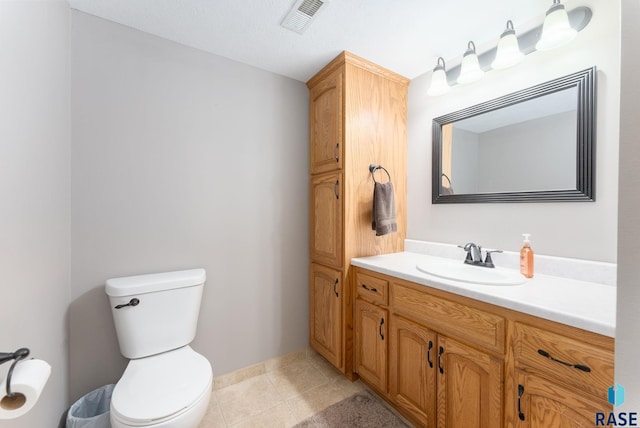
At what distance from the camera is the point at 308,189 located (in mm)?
2098

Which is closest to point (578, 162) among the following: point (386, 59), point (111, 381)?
point (386, 59)

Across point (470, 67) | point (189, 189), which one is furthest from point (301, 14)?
point (189, 189)

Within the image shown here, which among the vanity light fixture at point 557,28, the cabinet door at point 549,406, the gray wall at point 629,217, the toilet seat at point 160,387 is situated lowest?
the toilet seat at point 160,387

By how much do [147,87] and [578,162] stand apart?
7.66 ft

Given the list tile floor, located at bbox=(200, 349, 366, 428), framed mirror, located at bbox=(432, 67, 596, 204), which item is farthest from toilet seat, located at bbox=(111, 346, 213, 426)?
framed mirror, located at bbox=(432, 67, 596, 204)

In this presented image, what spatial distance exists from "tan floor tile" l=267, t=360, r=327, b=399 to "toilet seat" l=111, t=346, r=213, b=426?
0.69 meters

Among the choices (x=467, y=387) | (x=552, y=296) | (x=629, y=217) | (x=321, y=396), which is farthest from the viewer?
(x=321, y=396)

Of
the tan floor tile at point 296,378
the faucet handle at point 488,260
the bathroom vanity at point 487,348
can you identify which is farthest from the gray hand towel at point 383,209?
the tan floor tile at point 296,378

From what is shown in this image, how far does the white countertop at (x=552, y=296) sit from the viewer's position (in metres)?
0.81

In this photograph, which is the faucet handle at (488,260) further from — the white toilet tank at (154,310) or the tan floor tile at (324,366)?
the white toilet tank at (154,310)

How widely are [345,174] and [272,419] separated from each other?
154cm

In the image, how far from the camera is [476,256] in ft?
4.98

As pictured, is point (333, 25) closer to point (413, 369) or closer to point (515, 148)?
point (515, 148)

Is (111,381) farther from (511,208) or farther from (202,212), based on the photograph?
(511,208)
